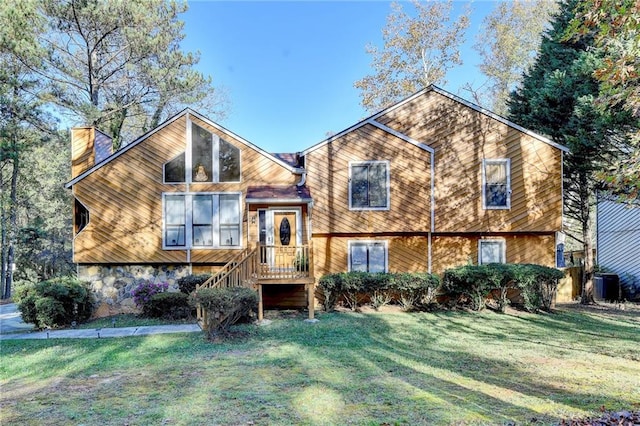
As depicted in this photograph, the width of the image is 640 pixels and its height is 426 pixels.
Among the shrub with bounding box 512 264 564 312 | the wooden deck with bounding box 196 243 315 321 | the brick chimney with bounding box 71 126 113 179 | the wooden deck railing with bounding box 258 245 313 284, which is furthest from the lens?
the brick chimney with bounding box 71 126 113 179

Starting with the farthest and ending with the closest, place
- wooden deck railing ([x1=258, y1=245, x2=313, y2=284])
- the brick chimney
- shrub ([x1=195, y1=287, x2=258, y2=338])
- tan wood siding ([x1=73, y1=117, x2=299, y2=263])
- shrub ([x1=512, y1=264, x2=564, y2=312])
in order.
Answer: the brick chimney
tan wood siding ([x1=73, y1=117, x2=299, y2=263])
shrub ([x1=512, y1=264, x2=564, y2=312])
wooden deck railing ([x1=258, y1=245, x2=313, y2=284])
shrub ([x1=195, y1=287, x2=258, y2=338])

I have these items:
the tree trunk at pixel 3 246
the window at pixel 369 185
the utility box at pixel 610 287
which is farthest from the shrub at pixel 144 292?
the utility box at pixel 610 287

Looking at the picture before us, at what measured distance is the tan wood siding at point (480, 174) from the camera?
42.4 ft

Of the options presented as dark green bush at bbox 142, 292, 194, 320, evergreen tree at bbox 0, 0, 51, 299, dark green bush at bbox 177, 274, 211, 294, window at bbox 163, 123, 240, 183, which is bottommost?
dark green bush at bbox 142, 292, 194, 320

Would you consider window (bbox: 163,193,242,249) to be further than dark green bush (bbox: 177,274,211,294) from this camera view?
Yes

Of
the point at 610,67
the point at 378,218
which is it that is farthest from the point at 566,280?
the point at 610,67

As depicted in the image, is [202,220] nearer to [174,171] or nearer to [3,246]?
[174,171]

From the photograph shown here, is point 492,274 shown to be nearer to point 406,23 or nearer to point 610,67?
point 610,67

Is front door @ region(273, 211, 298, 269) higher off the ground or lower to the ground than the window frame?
lower

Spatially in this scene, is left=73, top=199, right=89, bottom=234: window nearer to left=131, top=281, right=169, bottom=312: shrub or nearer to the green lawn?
left=131, top=281, right=169, bottom=312: shrub

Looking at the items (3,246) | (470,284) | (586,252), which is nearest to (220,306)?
(470,284)

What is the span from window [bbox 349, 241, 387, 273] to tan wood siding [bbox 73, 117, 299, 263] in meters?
3.12

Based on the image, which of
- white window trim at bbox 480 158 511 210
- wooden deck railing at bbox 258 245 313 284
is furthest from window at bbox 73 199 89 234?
white window trim at bbox 480 158 511 210

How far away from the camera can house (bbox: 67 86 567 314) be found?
41.9 feet
